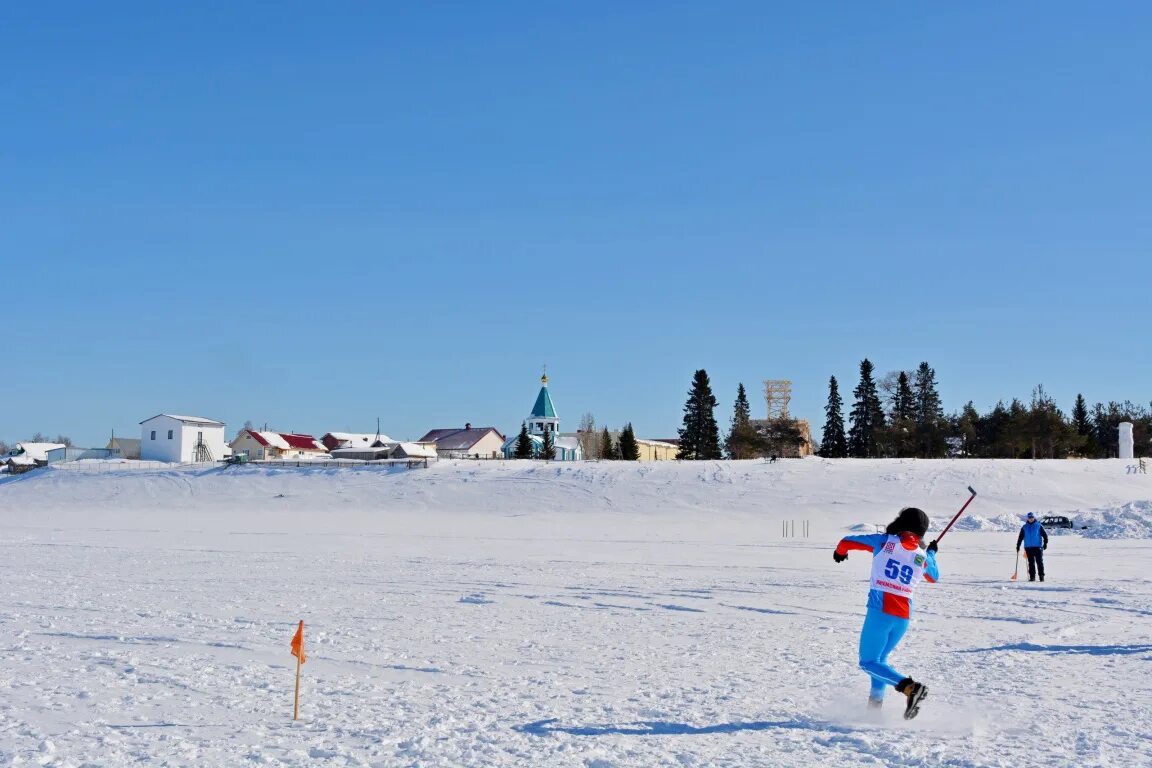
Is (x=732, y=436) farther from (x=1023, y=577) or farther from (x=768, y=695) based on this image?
(x=768, y=695)

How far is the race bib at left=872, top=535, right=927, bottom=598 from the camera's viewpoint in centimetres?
904

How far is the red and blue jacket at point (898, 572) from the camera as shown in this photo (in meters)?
9.02

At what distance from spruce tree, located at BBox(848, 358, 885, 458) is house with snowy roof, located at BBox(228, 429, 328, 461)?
5194 centimetres

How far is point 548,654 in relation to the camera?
12.0m

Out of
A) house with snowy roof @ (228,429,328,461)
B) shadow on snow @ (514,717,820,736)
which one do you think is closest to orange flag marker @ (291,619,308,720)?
shadow on snow @ (514,717,820,736)

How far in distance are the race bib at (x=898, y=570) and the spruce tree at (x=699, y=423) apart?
84.2 meters

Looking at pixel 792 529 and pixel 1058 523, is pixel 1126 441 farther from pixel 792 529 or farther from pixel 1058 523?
pixel 792 529

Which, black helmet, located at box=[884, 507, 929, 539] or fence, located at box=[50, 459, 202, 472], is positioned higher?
fence, located at box=[50, 459, 202, 472]

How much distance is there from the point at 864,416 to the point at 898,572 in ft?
291

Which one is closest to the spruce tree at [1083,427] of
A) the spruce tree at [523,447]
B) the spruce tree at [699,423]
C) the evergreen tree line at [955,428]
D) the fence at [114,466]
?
the evergreen tree line at [955,428]

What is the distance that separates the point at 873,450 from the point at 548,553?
70.2 metres

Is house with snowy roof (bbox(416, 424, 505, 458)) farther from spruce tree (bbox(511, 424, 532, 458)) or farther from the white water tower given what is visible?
the white water tower

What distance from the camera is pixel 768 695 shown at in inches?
380

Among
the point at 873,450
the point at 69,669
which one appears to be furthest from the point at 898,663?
the point at 873,450
